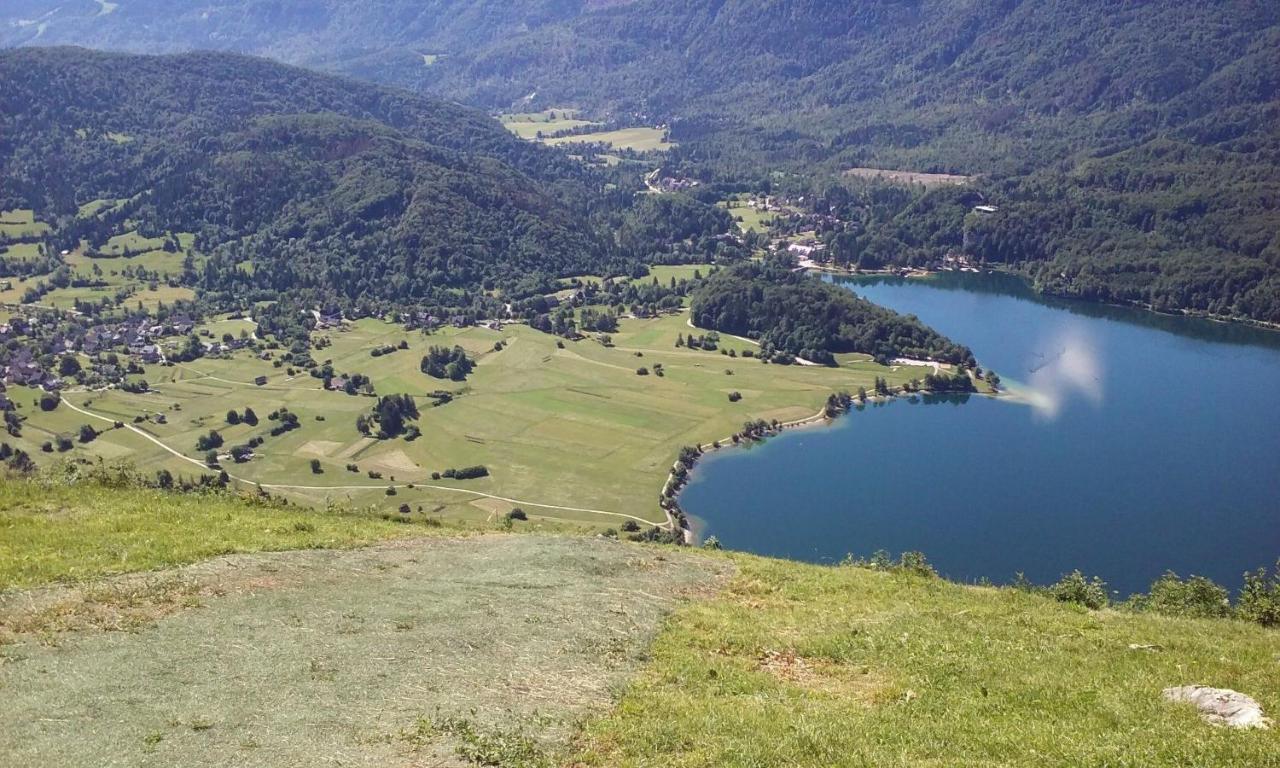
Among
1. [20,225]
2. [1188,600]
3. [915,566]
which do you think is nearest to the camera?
[1188,600]

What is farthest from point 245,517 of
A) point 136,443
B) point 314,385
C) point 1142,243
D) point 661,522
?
point 1142,243

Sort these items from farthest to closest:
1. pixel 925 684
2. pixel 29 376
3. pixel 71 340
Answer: pixel 71 340 → pixel 29 376 → pixel 925 684

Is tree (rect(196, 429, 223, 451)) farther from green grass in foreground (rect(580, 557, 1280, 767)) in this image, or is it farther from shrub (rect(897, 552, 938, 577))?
green grass in foreground (rect(580, 557, 1280, 767))

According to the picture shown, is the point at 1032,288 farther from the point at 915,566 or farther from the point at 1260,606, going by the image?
A: the point at 1260,606

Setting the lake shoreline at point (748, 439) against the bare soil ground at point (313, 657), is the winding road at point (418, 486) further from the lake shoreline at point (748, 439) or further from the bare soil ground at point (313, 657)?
the bare soil ground at point (313, 657)

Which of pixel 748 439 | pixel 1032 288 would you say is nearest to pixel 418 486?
pixel 748 439

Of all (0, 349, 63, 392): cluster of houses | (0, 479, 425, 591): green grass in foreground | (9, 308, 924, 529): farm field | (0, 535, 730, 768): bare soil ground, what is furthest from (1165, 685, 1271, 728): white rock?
(0, 349, 63, 392): cluster of houses
